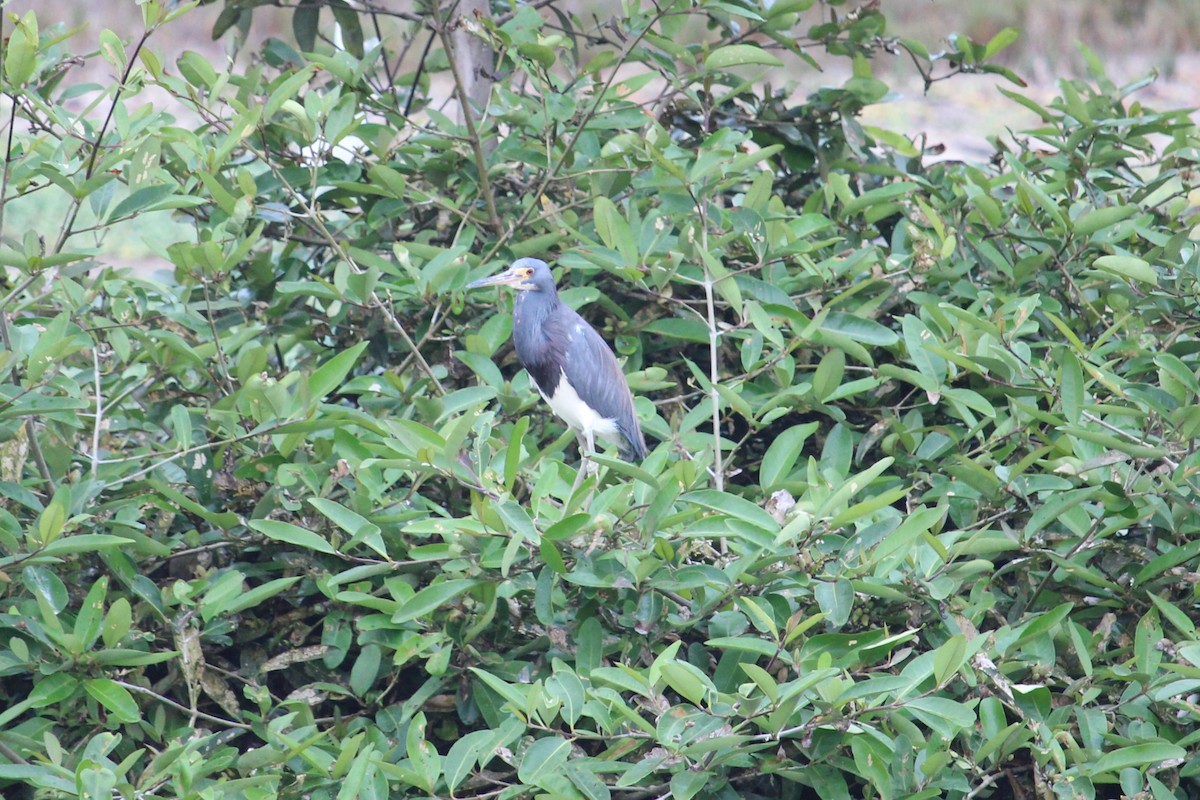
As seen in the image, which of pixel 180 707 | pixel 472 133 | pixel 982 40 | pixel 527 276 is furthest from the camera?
pixel 982 40

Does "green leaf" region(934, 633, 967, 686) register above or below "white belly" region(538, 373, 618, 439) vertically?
below

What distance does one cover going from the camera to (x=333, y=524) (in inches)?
92.8

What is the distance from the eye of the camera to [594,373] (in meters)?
3.07

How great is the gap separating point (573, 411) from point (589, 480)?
995mm

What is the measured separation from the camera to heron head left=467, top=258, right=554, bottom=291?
2.89 meters

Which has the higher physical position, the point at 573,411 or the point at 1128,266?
the point at 1128,266

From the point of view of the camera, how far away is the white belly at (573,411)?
9.85 feet

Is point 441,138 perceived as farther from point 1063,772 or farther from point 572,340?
point 1063,772

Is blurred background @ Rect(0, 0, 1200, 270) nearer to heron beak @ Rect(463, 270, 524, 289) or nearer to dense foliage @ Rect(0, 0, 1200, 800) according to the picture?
dense foliage @ Rect(0, 0, 1200, 800)

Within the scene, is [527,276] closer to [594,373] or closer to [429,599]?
[594,373]

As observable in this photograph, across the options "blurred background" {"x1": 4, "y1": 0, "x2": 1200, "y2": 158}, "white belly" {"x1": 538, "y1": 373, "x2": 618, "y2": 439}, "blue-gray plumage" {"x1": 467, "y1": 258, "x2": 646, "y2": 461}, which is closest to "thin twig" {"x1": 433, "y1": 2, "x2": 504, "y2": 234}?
"blue-gray plumage" {"x1": 467, "y1": 258, "x2": 646, "y2": 461}

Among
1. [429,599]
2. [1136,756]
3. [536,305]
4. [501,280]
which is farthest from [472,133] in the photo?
[1136,756]

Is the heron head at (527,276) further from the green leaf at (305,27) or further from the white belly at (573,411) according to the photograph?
the green leaf at (305,27)

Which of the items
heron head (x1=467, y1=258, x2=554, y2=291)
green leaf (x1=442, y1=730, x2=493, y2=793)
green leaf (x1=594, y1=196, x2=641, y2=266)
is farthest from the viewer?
heron head (x1=467, y1=258, x2=554, y2=291)
